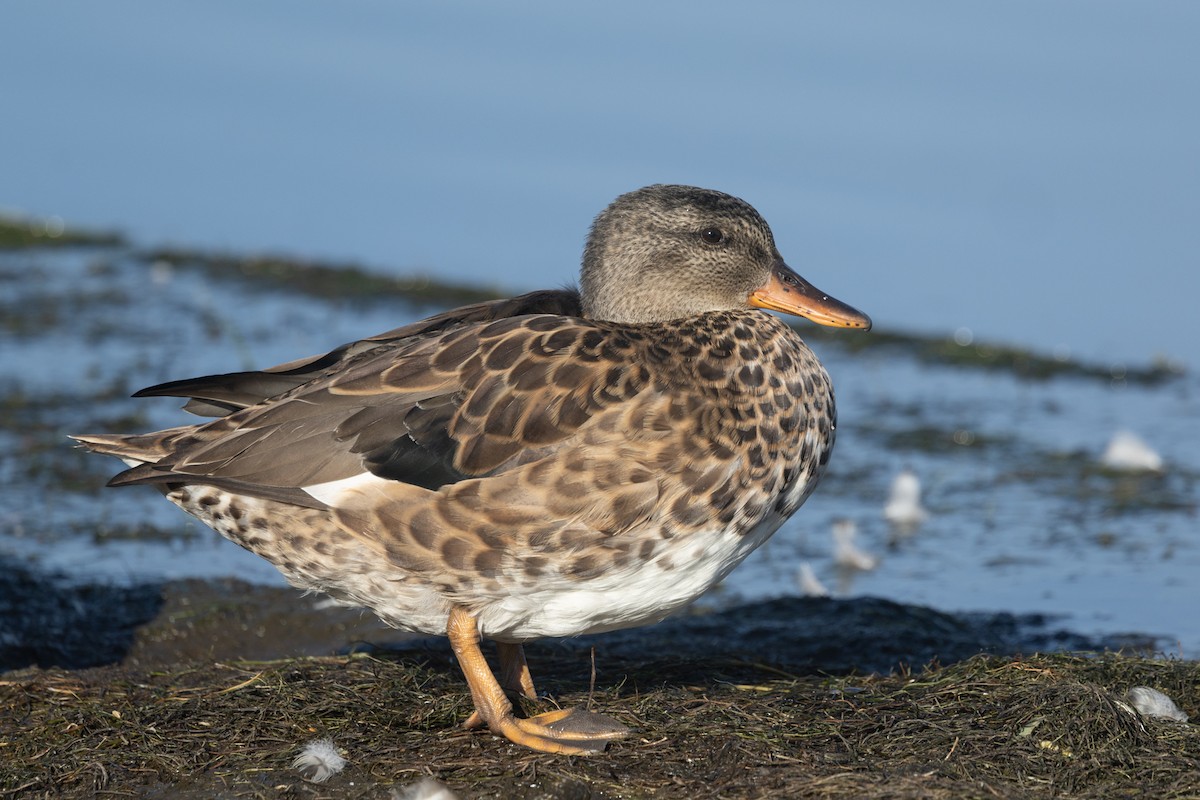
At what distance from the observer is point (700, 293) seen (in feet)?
15.0

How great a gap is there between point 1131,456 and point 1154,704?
10.7 ft

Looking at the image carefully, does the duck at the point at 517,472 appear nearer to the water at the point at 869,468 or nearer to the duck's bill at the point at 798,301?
the duck's bill at the point at 798,301

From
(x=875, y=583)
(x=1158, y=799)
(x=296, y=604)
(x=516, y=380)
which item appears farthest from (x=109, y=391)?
(x=1158, y=799)

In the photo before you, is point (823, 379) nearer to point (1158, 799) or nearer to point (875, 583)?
point (1158, 799)

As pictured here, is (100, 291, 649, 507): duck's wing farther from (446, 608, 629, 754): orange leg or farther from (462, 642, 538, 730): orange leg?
(462, 642, 538, 730): orange leg

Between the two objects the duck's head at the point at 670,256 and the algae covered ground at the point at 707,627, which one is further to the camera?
the duck's head at the point at 670,256

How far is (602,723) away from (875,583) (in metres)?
2.57

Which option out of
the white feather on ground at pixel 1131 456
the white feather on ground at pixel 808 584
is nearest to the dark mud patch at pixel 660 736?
the white feather on ground at pixel 808 584

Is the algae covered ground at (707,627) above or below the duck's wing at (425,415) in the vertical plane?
below

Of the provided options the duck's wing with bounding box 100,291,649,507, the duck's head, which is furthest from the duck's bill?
the duck's wing with bounding box 100,291,649,507

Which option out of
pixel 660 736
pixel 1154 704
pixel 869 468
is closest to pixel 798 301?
pixel 660 736

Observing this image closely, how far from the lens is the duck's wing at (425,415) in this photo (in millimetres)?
3928

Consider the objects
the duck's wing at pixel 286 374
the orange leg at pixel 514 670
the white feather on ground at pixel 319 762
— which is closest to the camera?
the white feather on ground at pixel 319 762

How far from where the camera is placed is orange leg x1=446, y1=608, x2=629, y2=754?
156 inches
